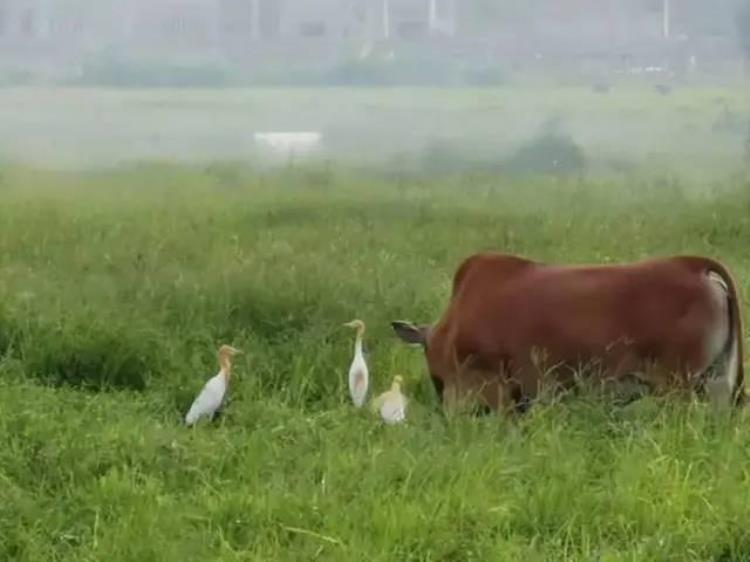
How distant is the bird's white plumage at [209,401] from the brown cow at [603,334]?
598 millimetres

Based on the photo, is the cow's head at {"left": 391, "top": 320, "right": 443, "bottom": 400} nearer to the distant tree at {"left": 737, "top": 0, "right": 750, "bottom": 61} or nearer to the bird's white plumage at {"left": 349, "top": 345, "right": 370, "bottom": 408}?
the bird's white plumage at {"left": 349, "top": 345, "right": 370, "bottom": 408}

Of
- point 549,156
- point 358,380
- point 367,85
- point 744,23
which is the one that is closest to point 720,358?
point 358,380

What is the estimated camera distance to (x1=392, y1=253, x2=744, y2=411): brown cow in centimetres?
375

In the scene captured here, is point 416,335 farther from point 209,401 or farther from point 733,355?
point 733,355

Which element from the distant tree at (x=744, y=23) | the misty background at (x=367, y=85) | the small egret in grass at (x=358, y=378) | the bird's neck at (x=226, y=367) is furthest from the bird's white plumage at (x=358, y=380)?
the distant tree at (x=744, y=23)

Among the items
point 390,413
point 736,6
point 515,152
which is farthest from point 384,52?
point 390,413

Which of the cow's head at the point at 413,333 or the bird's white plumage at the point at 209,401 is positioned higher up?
the cow's head at the point at 413,333

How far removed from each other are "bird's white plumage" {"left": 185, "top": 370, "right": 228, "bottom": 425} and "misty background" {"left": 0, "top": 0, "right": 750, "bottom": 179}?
2.19m

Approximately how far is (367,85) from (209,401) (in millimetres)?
2627

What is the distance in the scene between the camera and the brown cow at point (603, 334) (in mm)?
3752

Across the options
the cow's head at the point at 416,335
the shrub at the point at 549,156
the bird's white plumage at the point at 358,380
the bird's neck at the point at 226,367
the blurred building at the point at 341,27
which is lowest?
the bird's white plumage at the point at 358,380

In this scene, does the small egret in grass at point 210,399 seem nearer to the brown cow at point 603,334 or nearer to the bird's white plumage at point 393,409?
the bird's white plumage at point 393,409

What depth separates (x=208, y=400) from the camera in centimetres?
379

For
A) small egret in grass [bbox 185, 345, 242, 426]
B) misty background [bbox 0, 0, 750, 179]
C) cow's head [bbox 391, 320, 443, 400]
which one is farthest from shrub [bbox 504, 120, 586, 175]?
small egret in grass [bbox 185, 345, 242, 426]
